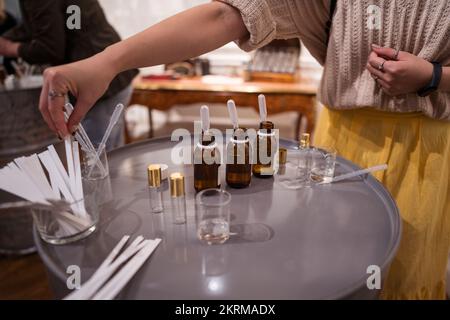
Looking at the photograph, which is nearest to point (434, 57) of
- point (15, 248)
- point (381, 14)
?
point (381, 14)

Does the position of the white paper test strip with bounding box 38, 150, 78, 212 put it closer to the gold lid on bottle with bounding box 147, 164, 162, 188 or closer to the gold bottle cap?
the gold lid on bottle with bounding box 147, 164, 162, 188

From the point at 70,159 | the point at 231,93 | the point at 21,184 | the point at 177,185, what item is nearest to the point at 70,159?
the point at 70,159

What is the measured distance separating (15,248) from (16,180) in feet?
3.96

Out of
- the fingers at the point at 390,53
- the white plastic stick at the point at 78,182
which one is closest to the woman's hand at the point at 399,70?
the fingers at the point at 390,53

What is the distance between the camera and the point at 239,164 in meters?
0.83

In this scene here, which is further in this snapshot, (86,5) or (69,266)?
(86,5)

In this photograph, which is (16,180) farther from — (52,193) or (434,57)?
(434,57)

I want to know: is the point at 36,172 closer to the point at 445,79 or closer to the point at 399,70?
the point at 399,70

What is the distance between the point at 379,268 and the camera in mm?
581

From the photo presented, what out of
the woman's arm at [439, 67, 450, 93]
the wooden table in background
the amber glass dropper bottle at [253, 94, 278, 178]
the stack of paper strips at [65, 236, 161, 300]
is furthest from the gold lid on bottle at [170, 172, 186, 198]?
the wooden table in background

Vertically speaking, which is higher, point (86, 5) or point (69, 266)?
point (86, 5)

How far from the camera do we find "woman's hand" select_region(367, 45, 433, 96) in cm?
78
